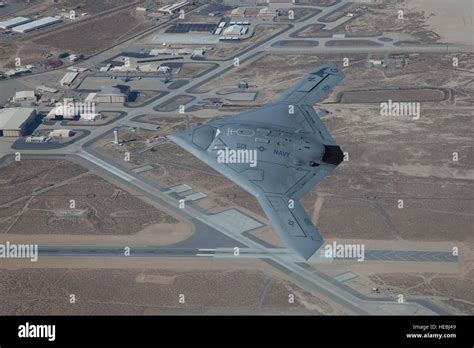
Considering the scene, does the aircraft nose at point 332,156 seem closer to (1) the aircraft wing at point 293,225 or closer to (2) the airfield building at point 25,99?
(1) the aircraft wing at point 293,225

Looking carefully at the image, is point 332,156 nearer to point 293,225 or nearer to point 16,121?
point 293,225

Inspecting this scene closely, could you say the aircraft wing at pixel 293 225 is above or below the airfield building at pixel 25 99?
above

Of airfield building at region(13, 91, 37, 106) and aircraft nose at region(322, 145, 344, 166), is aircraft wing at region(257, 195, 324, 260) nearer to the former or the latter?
aircraft nose at region(322, 145, 344, 166)

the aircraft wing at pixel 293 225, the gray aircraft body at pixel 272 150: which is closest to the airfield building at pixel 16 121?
the gray aircraft body at pixel 272 150

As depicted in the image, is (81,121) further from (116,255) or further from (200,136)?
(200,136)

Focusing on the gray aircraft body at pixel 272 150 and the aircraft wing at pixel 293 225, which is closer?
the aircraft wing at pixel 293 225
